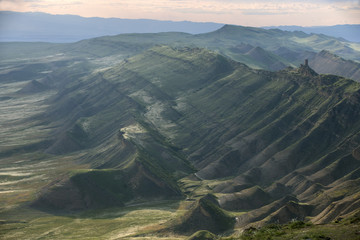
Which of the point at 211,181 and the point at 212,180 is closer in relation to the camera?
the point at 211,181

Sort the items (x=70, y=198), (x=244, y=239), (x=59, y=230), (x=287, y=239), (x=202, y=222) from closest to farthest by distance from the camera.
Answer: (x=287, y=239), (x=244, y=239), (x=202, y=222), (x=59, y=230), (x=70, y=198)

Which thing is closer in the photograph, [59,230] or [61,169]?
[59,230]

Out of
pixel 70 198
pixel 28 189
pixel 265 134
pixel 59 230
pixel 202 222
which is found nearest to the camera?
pixel 202 222

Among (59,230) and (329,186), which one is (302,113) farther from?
(59,230)

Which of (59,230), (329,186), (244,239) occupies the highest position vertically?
(244,239)

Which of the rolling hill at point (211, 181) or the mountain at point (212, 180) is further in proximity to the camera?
the mountain at point (212, 180)

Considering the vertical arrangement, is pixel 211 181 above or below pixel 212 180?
above

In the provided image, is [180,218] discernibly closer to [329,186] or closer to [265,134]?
[329,186]

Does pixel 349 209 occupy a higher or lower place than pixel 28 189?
higher

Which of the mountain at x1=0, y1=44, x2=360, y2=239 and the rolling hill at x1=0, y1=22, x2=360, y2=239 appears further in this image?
the mountain at x1=0, y1=44, x2=360, y2=239

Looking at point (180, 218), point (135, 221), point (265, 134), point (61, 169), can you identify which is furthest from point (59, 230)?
point (265, 134)
